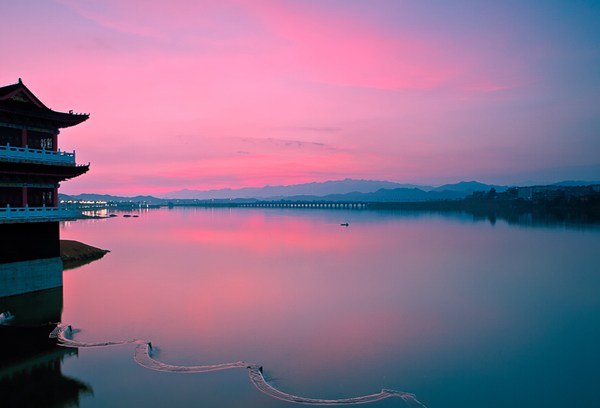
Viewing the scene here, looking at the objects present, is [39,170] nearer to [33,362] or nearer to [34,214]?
[34,214]

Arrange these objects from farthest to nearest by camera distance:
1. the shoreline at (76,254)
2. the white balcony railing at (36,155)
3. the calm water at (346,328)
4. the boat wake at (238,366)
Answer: the shoreline at (76,254)
the white balcony railing at (36,155)
the calm water at (346,328)
the boat wake at (238,366)

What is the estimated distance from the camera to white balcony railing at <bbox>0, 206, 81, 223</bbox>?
21.6m

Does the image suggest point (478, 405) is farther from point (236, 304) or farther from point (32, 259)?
point (32, 259)

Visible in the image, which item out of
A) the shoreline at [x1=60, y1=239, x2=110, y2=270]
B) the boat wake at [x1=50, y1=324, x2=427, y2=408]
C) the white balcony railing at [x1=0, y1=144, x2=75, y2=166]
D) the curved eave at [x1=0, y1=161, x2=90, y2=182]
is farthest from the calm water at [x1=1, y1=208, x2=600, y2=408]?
the white balcony railing at [x1=0, y1=144, x2=75, y2=166]

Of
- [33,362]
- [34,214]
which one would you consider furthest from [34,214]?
[33,362]

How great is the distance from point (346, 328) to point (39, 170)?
59.4 feet

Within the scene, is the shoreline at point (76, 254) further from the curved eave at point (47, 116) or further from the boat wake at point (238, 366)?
the boat wake at point (238, 366)

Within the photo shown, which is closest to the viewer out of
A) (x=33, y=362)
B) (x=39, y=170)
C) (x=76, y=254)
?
(x=33, y=362)

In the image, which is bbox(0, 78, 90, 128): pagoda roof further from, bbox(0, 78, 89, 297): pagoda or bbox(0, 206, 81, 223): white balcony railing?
bbox(0, 206, 81, 223): white balcony railing

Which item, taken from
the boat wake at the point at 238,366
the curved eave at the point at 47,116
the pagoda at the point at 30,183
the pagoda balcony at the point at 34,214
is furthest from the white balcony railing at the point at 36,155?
the boat wake at the point at 238,366

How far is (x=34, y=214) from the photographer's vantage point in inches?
905

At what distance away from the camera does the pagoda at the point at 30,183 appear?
22.2 metres

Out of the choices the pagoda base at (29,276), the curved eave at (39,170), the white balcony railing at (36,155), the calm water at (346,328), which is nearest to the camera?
the calm water at (346,328)

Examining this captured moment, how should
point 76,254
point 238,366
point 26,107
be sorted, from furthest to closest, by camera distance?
point 76,254 < point 26,107 < point 238,366
